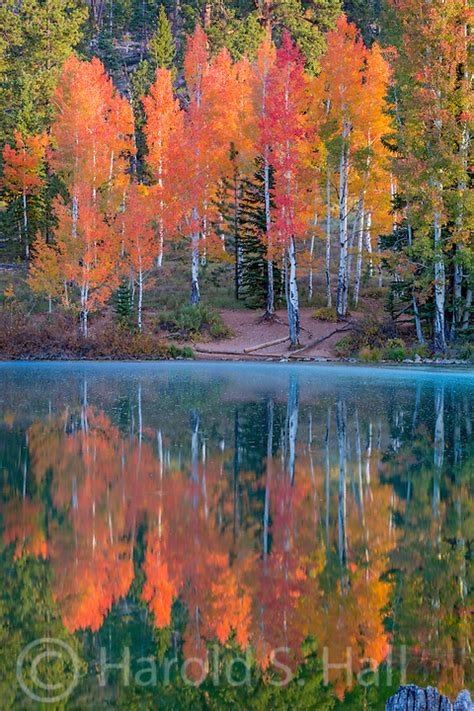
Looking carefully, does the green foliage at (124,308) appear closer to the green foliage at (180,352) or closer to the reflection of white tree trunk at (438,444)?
the green foliage at (180,352)

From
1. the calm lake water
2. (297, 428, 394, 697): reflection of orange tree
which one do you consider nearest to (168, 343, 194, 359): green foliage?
the calm lake water

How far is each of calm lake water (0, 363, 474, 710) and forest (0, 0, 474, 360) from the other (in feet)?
50.4

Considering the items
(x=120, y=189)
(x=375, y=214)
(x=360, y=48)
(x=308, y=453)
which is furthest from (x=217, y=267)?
(x=308, y=453)

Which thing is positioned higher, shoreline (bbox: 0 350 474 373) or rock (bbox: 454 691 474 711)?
shoreline (bbox: 0 350 474 373)

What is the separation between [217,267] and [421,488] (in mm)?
35712

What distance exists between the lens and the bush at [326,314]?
1326 inches

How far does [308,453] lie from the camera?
11.4 m

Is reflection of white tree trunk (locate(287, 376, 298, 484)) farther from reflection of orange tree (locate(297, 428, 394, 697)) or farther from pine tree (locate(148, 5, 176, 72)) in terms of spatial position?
pine tree (locate(148, 5, 176, 72))

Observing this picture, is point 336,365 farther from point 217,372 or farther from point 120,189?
point 120,189

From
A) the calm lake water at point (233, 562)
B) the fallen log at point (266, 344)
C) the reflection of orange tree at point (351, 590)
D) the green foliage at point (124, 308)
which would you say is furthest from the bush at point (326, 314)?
the reflection of orange tree at point (351, 590)

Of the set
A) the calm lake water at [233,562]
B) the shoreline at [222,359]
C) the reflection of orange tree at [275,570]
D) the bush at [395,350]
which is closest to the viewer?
the calm lake water at [233,562]

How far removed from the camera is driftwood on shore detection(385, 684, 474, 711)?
303cm

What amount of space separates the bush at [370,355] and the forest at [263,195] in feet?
0.26

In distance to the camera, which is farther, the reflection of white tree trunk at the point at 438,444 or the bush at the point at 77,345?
the bush at the point at 77,345
